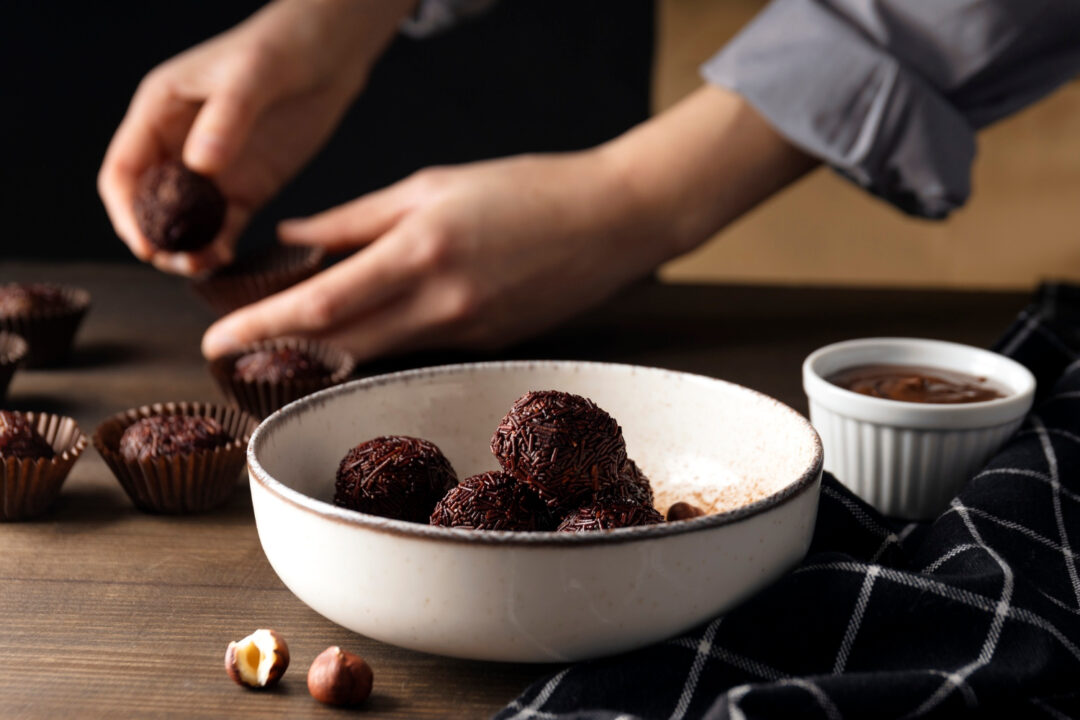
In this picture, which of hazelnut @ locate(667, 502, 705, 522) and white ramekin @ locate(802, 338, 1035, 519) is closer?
hazelnut @ locate(667, 502, 705, 522)

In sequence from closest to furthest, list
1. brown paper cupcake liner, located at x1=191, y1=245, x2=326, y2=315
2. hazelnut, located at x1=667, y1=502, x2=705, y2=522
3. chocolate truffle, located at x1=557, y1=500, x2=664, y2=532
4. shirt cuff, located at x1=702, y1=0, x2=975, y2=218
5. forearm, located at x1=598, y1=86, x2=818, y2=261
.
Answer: chocolate truffle, located at x1=557, y1=500, x2=664, y2=532 < hazelnut, located at x1=667, y1=502, x2=705, y2=522 < shirt cuff, located at x1=702, y1=0, x2=975, y2=218 < forearm, located at x1=598, y1=86, x2=818, y2=261 < brown paper cupcake liner, located at x1=191, y1=245, x2=326, y2=315

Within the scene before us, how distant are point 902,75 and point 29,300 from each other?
4.08ft

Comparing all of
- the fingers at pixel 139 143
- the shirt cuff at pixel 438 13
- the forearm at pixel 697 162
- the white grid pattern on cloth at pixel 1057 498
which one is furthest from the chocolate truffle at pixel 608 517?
the shirt cuff at pixel 438 13

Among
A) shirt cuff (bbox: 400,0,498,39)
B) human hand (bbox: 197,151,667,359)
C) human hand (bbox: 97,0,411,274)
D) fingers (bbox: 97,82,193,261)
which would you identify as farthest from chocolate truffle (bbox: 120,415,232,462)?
shirt cuff (bbox: 400,0,498,39)

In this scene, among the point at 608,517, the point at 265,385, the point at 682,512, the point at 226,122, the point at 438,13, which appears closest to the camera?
the point at 608,517

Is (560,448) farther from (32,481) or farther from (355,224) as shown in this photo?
(355,224)

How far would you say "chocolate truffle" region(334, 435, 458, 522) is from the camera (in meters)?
0.94

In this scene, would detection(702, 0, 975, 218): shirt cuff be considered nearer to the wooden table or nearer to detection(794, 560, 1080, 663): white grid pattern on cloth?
the wooden table

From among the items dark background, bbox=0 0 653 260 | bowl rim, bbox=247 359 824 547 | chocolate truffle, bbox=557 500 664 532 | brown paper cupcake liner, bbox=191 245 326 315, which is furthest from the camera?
dark background, bbox=0 0 653 260

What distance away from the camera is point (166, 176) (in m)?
1.77

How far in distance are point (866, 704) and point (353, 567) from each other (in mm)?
343

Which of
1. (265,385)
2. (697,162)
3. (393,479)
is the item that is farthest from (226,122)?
(393,479)

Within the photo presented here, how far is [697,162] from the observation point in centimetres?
169

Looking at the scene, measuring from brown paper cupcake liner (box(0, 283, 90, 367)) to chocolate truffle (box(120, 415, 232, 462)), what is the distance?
1.64 ft
